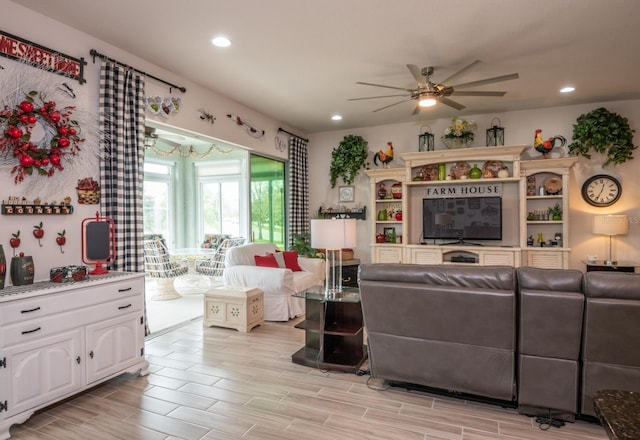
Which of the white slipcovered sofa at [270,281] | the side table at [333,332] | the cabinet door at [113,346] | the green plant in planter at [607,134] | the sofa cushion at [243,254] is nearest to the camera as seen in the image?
the cabinet door at [113,346]

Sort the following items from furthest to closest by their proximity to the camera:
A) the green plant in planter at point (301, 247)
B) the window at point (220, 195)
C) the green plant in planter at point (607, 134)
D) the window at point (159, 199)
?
the window at point (220, 195), the window at point (159, 199), the green plant in planter at point (301, 247), the green plant in planter at point (607, 134)

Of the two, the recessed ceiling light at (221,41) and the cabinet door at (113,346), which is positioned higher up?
the recessed ceiling light at (221,41)

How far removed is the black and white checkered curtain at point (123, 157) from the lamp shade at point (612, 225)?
232 inches

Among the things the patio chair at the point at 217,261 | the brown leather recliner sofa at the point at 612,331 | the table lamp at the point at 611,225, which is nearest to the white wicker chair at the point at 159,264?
the patio chair at the point at 217,261

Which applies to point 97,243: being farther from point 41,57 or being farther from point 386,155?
point 386,155

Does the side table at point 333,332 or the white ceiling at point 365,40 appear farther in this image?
the side table at point 333,332

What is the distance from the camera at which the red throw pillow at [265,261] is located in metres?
5.08

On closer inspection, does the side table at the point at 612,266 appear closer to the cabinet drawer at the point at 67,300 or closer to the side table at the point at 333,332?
the side table at the point at 333,332

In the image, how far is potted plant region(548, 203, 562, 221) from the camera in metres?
5.78

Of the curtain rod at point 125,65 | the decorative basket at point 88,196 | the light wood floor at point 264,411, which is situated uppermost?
the curtain rod at point 125,65

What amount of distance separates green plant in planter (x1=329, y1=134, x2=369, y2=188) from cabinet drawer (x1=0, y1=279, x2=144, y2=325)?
15.1 feet

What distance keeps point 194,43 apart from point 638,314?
3.94 m

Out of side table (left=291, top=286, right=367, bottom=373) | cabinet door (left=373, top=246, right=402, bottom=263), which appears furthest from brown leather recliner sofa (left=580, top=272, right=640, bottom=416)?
cabinet door (left=373, top=246, right=402, bottom=263)

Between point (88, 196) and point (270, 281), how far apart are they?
219 cm
